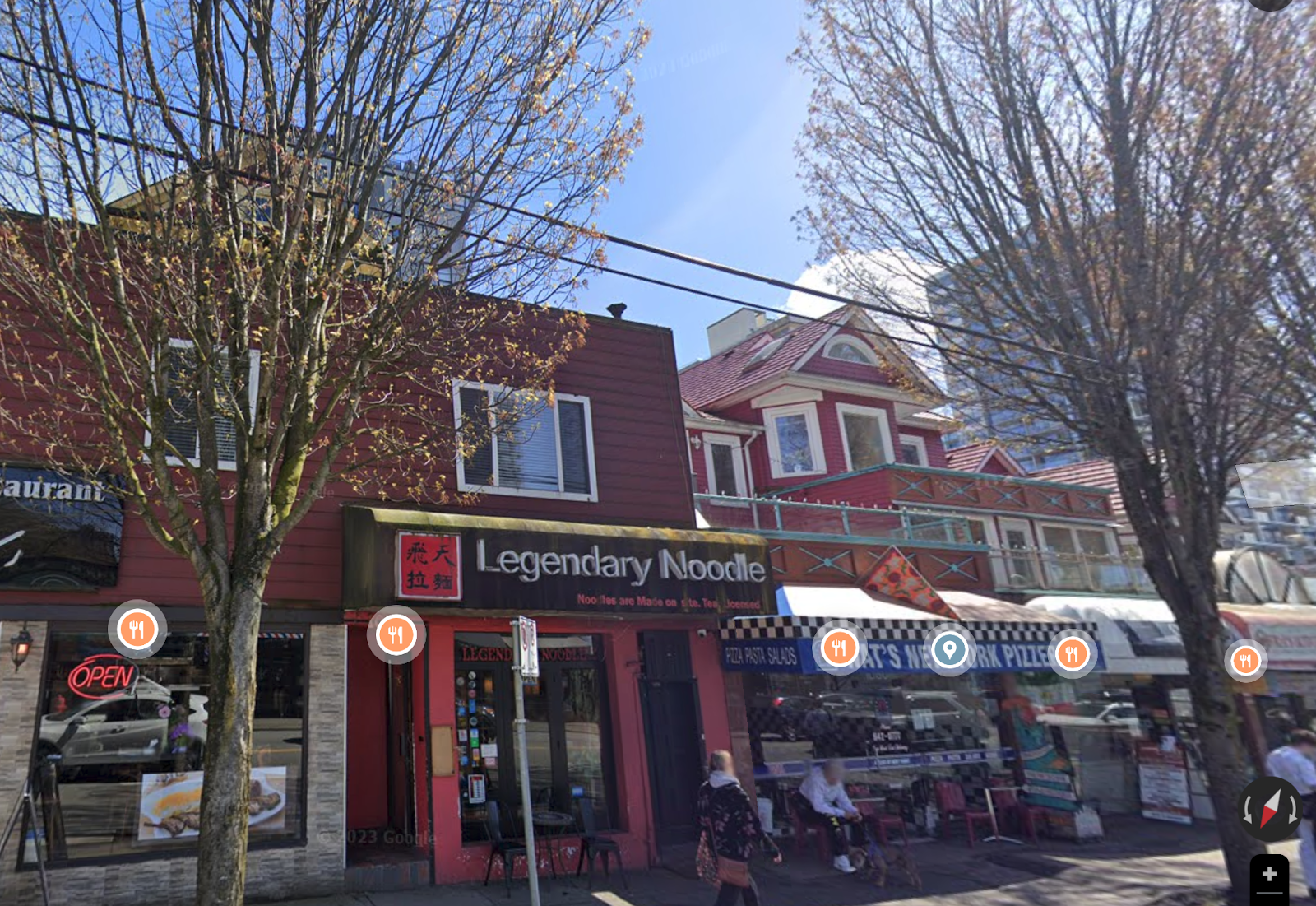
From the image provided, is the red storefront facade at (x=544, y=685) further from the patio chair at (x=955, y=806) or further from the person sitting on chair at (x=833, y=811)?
the patio chair at (x=955, y=806)

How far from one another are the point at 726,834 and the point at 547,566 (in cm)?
361

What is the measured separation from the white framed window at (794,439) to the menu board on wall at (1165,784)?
857 cm

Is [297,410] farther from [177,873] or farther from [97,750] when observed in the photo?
[177,873]

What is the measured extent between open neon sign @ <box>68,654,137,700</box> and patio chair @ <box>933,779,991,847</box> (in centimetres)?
1126

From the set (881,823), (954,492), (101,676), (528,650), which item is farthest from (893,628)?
(101,676)

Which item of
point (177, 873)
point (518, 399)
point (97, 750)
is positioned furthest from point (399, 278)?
point (177, 873)

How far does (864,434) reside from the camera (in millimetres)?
21938

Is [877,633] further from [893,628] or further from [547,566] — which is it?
[547,566]

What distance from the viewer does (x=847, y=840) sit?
11.5 m

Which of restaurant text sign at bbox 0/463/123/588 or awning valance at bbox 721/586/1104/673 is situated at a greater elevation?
restaurant text sign at bbox 0/463/123/588

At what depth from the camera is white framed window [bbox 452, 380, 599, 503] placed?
37.9 feet

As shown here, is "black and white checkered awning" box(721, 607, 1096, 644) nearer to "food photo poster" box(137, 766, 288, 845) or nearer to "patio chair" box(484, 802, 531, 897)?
"patio chair" box(484, 802, 531, 897)

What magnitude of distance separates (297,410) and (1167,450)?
10403mm

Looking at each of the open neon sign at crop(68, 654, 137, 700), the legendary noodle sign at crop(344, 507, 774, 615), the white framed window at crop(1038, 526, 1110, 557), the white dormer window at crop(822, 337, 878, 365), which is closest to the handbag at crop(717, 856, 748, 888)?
the legendary noodle sign at crop(344, 507, 774, 615)
